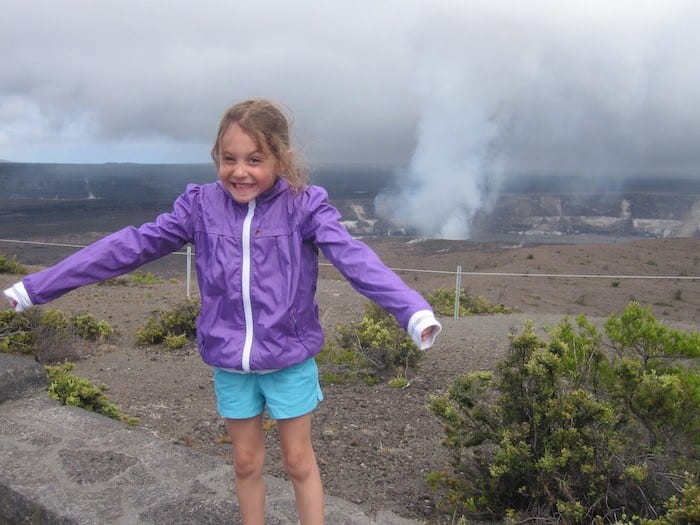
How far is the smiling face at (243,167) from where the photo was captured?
2.14 m

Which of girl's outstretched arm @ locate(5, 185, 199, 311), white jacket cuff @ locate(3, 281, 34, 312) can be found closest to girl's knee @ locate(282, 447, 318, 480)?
girl's outstretched arm @ locate(5, 185, 199, 311)

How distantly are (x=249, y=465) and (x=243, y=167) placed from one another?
0.99 metres

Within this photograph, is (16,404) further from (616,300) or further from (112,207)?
(112,207)

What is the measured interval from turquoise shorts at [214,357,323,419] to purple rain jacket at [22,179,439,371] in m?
0.08

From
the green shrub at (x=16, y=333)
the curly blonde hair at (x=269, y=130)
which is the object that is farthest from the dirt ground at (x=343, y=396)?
the curly blonde hair at (x=269, y=130)

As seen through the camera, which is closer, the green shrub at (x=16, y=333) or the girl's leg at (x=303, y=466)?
the girl's leg at (x=303, y=466)

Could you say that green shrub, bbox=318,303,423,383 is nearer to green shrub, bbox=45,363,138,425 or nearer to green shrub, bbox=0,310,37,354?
green shrub, bbox=45,363,138,425

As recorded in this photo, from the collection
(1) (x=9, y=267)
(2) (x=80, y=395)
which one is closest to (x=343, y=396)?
(2) (x=80, y=395)

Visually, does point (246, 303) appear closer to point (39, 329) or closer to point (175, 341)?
point (175, 341)

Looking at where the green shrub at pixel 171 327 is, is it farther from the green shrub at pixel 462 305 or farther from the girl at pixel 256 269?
the girl at pixel 256 269

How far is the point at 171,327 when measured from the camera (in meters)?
6.70

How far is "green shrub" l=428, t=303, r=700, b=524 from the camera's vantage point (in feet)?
8.21

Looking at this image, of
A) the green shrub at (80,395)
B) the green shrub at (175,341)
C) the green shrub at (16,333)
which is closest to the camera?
the green shrub at (80,395)

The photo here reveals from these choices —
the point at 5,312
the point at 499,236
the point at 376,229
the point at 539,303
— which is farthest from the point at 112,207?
the point at 5,312
